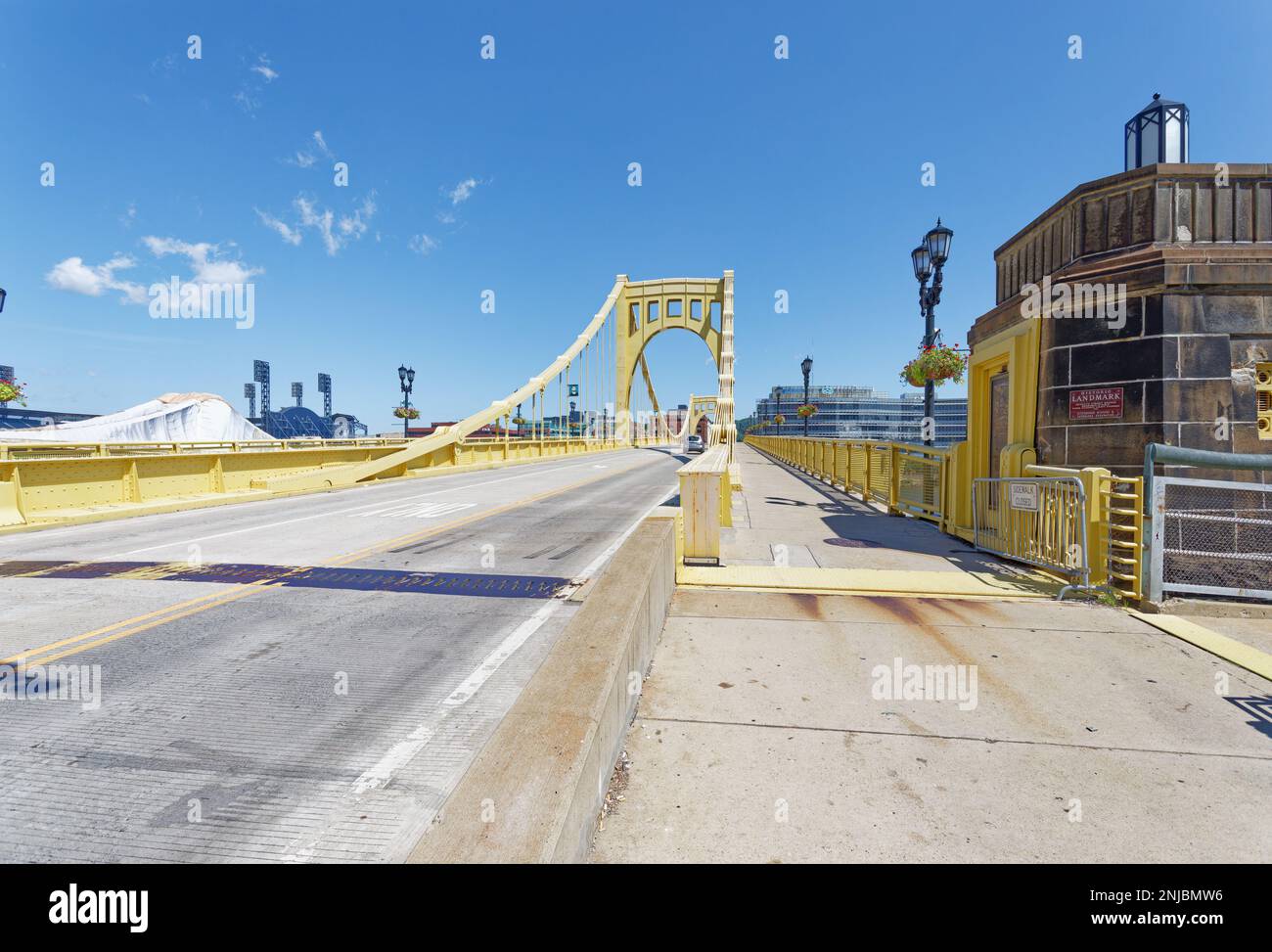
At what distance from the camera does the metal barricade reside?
19.5 feet

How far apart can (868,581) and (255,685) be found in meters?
5.91

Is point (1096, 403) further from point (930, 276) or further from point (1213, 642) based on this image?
point (930, 276)

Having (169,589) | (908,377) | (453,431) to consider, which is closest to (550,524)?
(169,589)

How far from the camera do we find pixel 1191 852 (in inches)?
92.3

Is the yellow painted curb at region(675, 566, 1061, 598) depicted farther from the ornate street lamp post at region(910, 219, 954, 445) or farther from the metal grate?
the ornate street lamp post at region(910, 219, 954, 445)

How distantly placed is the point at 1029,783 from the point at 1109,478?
4.47 m

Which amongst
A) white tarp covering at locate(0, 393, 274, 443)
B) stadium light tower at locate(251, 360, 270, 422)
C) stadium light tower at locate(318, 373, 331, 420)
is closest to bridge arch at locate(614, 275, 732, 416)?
white tarp covering at locate(0, 393, 274, 443)

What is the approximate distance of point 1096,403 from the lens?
652 centimetres

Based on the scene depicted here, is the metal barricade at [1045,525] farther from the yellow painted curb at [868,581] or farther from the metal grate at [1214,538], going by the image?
the metal grate at [1214,538]

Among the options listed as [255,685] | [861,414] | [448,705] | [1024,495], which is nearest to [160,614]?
[255,685]

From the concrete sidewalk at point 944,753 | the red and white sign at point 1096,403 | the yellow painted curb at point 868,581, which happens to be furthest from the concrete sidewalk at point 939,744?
the red and white sign at point 1096,403

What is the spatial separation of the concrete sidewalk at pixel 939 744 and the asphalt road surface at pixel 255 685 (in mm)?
1201

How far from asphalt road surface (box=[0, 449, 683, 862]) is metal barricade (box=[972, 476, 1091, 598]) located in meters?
5.38

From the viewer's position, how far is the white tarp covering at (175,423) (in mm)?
62312
